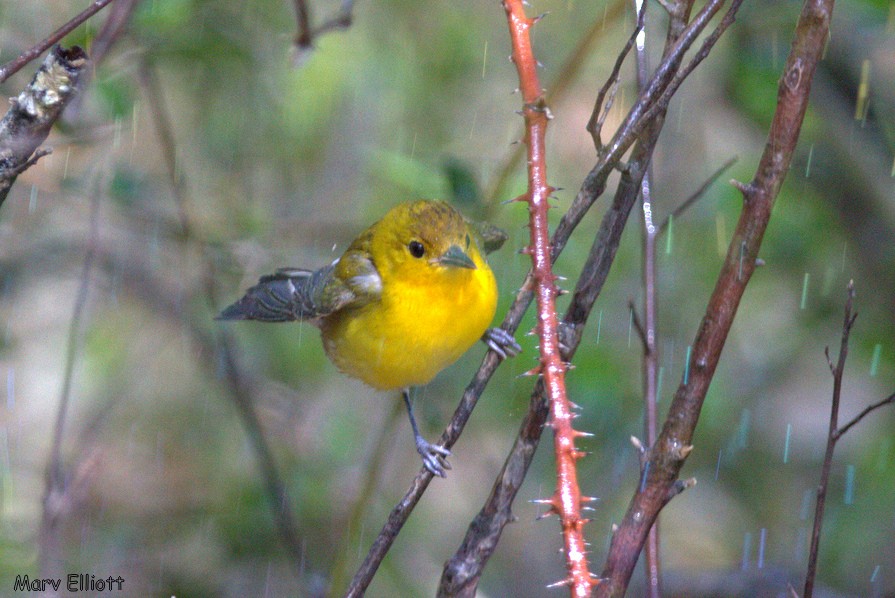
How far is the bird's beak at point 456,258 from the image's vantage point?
10.4 feet

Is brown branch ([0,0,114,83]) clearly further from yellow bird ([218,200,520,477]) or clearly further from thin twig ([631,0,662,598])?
yellow bird ([218,200,520,477])

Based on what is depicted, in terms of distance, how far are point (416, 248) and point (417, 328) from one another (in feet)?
0.95

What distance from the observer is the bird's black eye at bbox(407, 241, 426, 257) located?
3410 millimetres

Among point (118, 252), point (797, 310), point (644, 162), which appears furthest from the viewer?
point (118, 252)

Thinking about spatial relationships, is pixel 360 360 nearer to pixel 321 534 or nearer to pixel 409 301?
pixel 409 301

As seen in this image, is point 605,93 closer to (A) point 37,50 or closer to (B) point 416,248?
(A) point 37,50

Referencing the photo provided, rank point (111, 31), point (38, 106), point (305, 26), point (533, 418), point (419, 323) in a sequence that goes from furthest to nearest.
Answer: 1. point (419, 323)
2. point (305, 26)
3. point (111, 31)
4. point (533, 418)
5. point (38, 106)

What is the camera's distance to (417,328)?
338 centimetres

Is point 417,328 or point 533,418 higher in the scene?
point 417,328

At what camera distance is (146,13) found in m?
3.68

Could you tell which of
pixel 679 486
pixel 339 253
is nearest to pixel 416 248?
pixel 679 486

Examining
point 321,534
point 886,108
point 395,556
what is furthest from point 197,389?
point 886,108

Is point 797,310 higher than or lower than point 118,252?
lower

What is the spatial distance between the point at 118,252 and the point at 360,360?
7.64 feet
